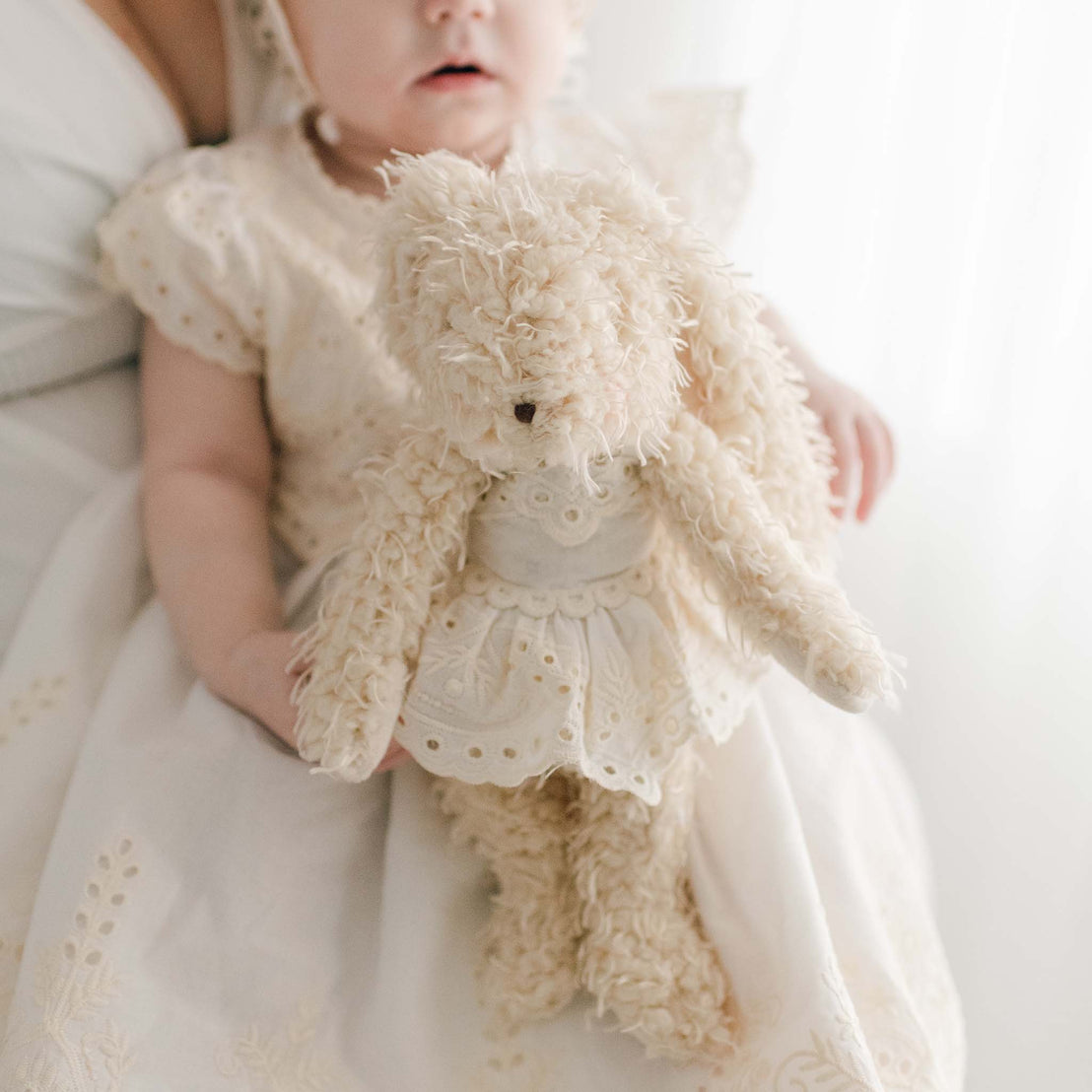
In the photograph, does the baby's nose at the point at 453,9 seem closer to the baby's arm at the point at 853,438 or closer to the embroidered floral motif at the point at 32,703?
the baby's arm at the point at 853,438

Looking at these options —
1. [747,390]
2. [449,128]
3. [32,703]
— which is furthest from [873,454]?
[32,703]

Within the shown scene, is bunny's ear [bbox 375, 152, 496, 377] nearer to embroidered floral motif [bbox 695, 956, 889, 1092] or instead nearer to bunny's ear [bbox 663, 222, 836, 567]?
bunny's ear [bbox 663, 222, 836, 567]

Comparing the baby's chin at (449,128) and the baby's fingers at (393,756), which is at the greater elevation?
the baby's chin at (449,128)


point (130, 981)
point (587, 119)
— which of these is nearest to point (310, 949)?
point (130, 981)

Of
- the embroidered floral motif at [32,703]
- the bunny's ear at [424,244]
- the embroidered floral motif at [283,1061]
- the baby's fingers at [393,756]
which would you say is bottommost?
the embroidered floral motif at [283,1061]

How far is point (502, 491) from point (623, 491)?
0.22 feet

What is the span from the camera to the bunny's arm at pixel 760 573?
0.48 metres

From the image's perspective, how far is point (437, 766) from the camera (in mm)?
542

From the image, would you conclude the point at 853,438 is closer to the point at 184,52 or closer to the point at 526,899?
the point at 526,899

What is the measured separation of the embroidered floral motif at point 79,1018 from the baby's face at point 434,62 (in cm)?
56

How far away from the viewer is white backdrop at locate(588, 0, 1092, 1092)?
3.06ft

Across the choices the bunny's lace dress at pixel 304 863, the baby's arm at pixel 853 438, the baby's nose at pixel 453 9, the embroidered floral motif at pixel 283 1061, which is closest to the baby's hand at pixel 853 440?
the baby's arm at pixel 853 438

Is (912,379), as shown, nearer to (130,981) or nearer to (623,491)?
(623,491)

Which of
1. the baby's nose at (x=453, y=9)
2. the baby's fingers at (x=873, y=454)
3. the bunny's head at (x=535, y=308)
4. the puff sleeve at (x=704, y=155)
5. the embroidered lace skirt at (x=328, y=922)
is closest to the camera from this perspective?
the bunny's head at (x=535, y=308)
